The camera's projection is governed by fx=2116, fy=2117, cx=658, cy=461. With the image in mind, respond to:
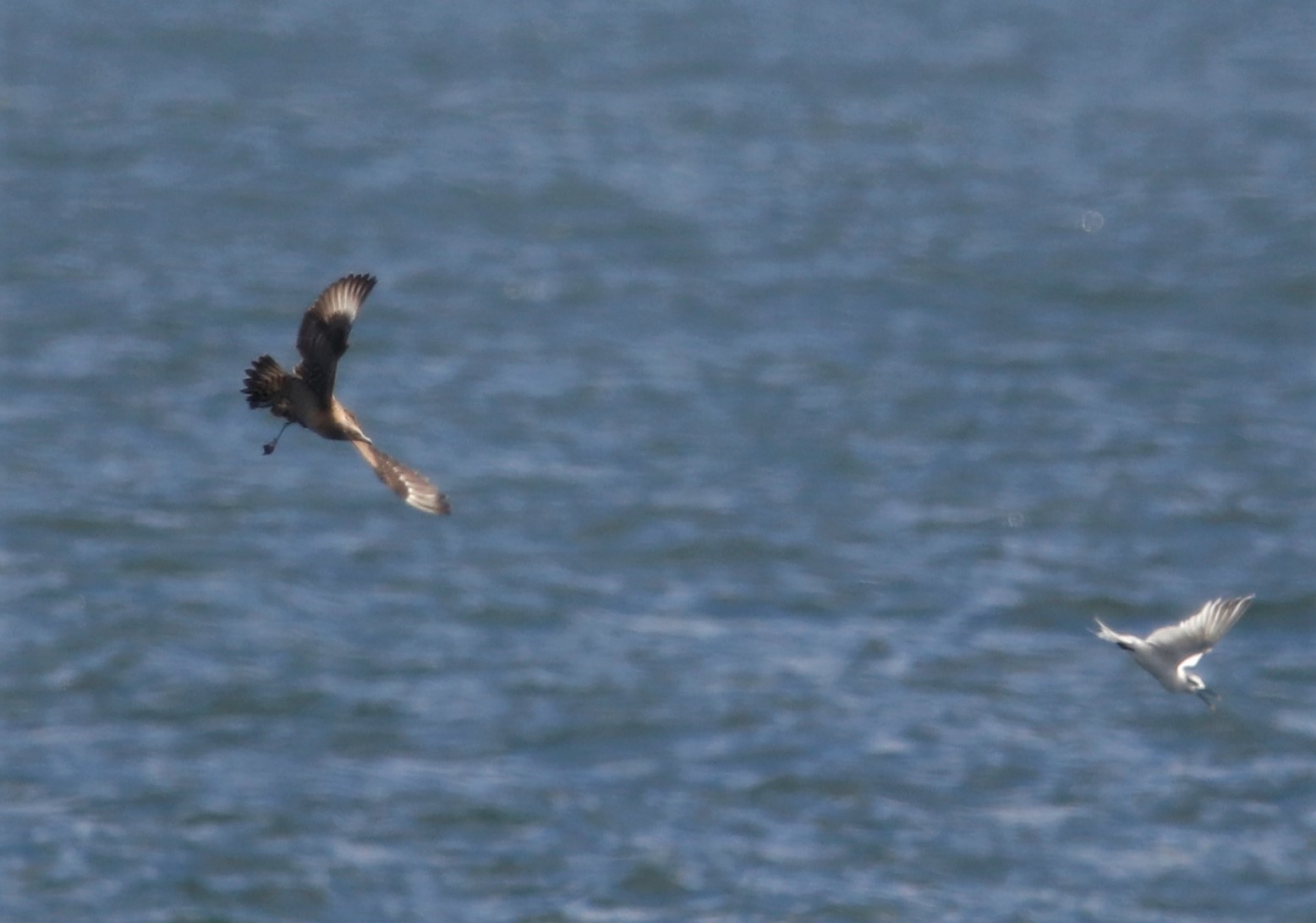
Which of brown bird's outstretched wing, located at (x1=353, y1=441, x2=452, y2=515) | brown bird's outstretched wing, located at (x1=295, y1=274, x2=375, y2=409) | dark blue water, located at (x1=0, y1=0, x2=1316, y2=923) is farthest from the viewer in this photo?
dark blue water, located at (x1=0, y1=0, x2=1316, y2=923)

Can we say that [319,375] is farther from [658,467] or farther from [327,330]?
[658,467]

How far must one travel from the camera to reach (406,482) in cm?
779

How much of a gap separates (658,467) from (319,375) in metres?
18.3

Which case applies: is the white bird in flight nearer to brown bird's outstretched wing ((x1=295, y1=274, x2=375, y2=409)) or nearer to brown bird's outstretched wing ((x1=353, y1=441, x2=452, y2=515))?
brown bird's outstretched wing ((x1=353, y1=441, x2=452, y2=515))

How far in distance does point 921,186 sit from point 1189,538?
42.7ft

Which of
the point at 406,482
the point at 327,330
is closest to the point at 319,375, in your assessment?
the point at 327,330

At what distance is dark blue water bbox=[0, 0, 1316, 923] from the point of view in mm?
17344

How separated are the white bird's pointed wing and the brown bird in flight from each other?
12.0 feet

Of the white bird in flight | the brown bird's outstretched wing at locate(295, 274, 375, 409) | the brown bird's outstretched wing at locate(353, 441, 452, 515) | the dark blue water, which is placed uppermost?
the dark blue water

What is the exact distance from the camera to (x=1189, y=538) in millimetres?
24109

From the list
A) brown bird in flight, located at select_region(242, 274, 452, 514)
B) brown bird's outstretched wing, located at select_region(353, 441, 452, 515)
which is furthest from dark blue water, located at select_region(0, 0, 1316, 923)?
brown bird in flight, located at select_region(242, 274, 452, 514)

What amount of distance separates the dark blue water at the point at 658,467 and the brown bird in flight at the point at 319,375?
9.07 m

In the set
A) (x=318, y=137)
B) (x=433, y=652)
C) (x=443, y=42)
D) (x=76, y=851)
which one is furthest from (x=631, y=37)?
(x=76, y=851)

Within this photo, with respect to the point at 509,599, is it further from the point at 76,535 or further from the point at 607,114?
the point at 607,114
